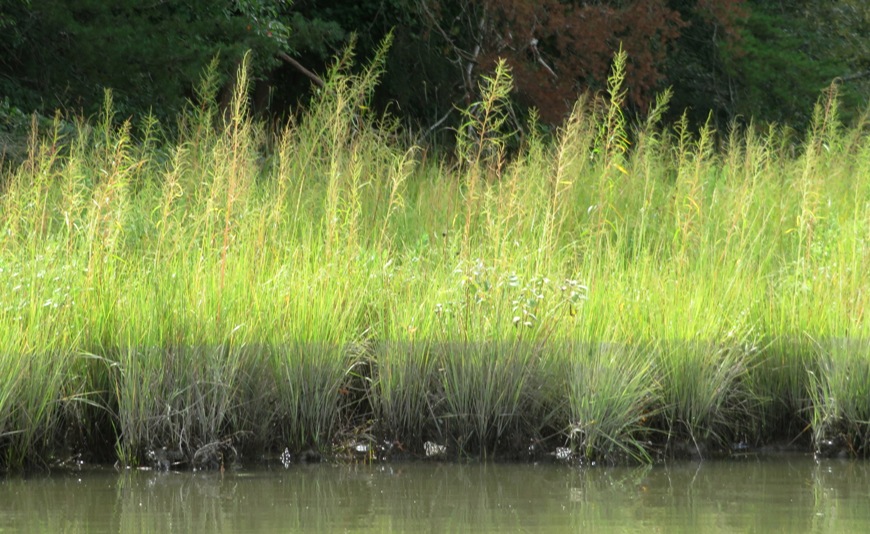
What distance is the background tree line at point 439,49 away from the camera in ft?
34.4

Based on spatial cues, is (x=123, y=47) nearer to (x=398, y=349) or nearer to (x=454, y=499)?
(x=398, y=349)

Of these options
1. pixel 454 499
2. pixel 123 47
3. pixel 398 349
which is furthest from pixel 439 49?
pixel 454 499

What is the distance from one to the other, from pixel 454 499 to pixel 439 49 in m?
10.2

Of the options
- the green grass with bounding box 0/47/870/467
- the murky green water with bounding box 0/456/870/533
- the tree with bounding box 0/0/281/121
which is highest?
the tree with bounding box 0/0/281/121

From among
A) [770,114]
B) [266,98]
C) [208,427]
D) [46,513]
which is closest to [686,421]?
[208,427]

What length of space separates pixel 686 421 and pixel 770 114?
1183 cm

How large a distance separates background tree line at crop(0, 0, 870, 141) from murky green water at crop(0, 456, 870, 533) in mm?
3249

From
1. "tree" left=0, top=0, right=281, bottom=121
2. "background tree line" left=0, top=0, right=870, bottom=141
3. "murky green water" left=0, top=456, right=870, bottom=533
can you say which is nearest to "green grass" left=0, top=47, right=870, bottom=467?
"murky green water" left=0, top=456, right=870, bottom=533

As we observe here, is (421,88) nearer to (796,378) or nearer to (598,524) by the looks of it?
(796,378)

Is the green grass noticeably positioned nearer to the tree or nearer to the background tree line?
the background tree line

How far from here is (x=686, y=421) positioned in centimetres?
503

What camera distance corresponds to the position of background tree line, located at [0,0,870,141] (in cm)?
1050

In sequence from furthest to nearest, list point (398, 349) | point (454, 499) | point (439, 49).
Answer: point (439, 49) < point (398, 349) < point (454, 499)

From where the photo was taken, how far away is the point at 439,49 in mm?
13766
